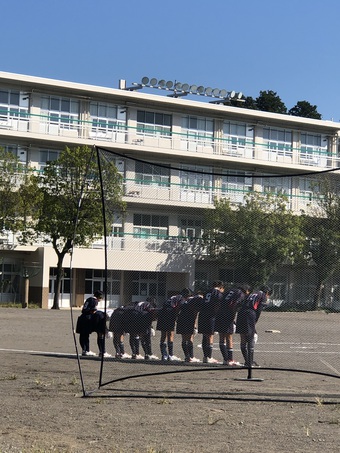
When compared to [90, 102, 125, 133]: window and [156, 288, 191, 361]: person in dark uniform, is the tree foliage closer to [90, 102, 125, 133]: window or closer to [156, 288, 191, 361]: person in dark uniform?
[90, 102, 125, 133]: window

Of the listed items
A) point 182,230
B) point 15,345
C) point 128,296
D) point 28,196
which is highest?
point 28,196

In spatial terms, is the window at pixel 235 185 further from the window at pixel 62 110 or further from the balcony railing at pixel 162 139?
the window at pixel 62 110

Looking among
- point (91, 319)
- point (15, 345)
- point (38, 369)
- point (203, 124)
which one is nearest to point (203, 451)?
point (38, 369)

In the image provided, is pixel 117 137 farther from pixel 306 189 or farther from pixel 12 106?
pixel 306 189

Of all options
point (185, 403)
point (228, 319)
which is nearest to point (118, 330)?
point (228, 319)

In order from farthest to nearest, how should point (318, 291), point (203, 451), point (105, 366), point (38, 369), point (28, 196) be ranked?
point (28, 196) < point (38, 369) < point (105, 366) < point (318, 291) < point (203, 451)

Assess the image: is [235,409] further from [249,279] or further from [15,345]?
[15,345]

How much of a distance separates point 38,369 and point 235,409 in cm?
622

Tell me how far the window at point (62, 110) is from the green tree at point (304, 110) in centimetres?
4512

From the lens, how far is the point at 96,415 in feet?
36.7

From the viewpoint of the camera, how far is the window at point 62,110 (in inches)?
2381

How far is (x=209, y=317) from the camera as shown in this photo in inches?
570

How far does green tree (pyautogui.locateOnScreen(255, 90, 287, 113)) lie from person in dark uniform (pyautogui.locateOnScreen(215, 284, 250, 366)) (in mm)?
86956

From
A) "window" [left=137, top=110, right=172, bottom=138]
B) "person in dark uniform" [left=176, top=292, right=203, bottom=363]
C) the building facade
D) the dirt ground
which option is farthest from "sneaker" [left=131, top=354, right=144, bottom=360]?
"window" [left=137, top=110, right=172, bottom=138]
